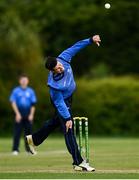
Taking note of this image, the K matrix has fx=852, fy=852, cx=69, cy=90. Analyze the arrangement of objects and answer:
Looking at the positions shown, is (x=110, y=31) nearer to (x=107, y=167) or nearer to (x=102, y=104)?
(x=102, y=104)

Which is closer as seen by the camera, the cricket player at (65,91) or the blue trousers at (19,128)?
the cricket player at (65,91)

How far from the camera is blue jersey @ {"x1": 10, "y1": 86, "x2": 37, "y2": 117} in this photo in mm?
21688

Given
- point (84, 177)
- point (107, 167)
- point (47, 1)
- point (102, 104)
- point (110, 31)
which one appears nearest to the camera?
point (84, 177)

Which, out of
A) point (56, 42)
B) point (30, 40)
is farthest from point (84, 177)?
point (56, 42)

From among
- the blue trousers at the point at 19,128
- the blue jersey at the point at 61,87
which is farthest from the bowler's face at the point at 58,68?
the blue trousers at the point at 19,128

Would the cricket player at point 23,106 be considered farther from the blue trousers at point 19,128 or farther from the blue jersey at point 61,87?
the blue jersey at point 61,87

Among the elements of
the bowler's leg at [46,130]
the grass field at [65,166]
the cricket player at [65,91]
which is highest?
the cricket player at [65,91]

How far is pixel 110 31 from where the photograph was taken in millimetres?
48031

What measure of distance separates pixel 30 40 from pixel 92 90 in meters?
4.05

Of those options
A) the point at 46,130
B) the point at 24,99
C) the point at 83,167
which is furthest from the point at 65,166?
the point at 24,99

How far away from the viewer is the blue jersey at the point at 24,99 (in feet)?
71.2

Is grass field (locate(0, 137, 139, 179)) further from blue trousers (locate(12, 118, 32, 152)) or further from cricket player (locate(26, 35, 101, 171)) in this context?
blue trousers (locate(12, 118, 32, 152))

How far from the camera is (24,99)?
21797 mm

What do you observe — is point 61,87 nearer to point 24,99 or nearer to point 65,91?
point 65,91
